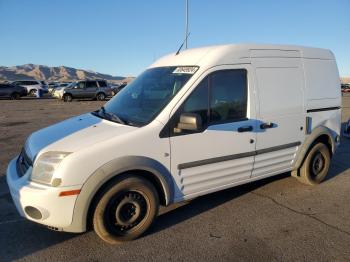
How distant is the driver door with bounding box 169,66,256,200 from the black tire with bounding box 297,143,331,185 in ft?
4.49

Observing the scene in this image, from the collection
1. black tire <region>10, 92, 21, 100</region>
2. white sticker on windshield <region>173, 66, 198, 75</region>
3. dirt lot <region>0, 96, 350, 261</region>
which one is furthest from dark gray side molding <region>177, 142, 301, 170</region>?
black tire <region>10, 92, 21, 100</region>

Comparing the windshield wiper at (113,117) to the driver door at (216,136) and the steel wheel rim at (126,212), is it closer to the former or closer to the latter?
the driver door at (216,136)

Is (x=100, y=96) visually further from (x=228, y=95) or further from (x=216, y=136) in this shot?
(x=216, y=136)

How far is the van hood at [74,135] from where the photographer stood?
3318mm

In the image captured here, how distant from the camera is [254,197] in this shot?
4.81 m

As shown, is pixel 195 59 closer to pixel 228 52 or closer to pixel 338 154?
pixel 228 52

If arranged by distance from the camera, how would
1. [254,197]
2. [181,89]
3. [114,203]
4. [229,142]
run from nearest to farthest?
1. [114,203]
2. [181,89]
3. [229,142]
4. [254,197]

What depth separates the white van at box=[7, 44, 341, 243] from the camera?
3.23 m

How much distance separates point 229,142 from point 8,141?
23.0 ft

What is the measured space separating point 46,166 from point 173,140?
131cm

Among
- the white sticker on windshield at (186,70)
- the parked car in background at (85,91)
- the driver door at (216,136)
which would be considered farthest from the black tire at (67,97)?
the driver door at (216,136)

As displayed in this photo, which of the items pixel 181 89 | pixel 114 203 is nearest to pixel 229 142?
pixel 181 89

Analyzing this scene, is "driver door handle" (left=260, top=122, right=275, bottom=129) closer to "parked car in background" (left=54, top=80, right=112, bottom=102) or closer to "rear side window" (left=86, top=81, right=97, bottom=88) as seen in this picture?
"parked car in background" (left=54, top=80, right=112, bottom=102)

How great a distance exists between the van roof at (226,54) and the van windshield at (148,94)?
0.47 ft
